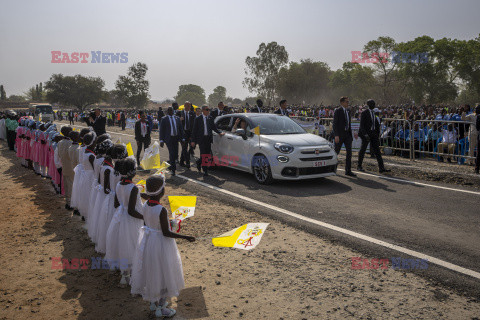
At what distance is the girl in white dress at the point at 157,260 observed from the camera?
344cm

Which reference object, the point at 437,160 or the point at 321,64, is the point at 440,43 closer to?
the point at 321,64

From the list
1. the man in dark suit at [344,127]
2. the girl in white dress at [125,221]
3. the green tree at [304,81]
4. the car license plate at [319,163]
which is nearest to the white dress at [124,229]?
the girl in white dress at [125,221]

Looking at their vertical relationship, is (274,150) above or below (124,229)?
above

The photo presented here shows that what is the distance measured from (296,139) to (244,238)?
18.9ft

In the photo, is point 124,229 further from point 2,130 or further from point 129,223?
point 2,130

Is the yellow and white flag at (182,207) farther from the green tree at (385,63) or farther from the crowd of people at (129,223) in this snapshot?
the green tree at (385,63)

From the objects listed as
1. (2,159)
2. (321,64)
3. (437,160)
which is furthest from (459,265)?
(321,64)

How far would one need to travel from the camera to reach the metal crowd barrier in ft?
39.0

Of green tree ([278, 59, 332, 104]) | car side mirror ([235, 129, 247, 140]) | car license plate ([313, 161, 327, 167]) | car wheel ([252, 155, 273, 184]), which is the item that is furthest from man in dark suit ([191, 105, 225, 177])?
green tree ([278, 59, 332, 104])

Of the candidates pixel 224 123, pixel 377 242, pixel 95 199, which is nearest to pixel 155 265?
pixel 95 199

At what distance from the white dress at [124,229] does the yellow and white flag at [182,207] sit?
41 centimetres

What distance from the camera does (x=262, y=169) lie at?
9195 millimetres

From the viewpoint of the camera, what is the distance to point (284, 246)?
5.14 metres

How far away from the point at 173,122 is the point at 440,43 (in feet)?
209
